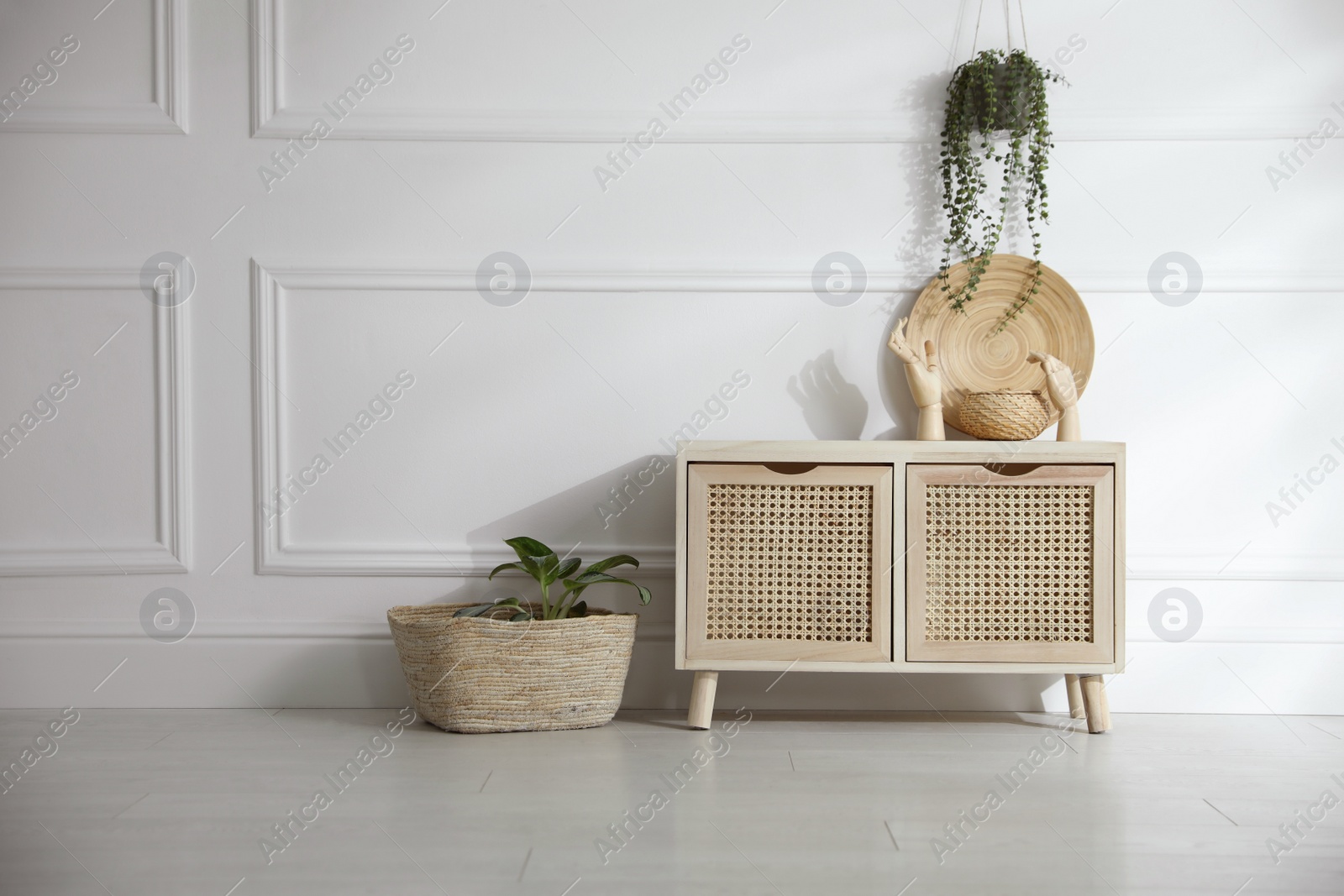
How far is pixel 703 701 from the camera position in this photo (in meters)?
2.01

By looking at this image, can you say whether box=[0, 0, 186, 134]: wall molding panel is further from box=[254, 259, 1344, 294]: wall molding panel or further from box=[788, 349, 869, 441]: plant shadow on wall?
box=[788, 349, 869, 441]: plant shadow on wall

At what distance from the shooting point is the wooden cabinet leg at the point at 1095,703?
6.54 ft

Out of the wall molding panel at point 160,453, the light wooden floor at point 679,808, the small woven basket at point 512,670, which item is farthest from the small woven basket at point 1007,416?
the wall molding panel at point 160,453

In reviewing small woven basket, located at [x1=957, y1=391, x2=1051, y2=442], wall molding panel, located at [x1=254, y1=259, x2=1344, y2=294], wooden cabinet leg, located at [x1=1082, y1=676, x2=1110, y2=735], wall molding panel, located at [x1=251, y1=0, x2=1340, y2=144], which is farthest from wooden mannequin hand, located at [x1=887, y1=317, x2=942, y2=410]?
wooden cabinet leg, located at [x1=1082, y1=676, x2=1110, y2=735]

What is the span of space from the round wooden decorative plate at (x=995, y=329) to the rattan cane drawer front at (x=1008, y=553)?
33cm

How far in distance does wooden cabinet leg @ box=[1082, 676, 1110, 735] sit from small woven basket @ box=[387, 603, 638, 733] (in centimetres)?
100

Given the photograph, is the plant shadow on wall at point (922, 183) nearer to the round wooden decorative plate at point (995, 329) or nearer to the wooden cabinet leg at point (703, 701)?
the round wooden decorative plate at point (995, 329)

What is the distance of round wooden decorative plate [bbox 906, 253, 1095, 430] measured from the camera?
2.24m

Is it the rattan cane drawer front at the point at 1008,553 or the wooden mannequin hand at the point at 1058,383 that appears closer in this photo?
the rattan cane drawer front at the point at 1008,553

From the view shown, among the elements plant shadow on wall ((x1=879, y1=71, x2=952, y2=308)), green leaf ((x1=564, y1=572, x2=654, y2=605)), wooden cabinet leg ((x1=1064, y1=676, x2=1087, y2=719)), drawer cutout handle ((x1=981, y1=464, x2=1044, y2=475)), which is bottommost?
wooden cabinet leg ((x1=1064, y1=676, x2=1087, y2=719))

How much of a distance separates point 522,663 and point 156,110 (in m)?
1.61

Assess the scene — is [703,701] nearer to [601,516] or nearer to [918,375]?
[601,516]

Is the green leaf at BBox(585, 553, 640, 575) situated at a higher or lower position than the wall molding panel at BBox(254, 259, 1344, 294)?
lower

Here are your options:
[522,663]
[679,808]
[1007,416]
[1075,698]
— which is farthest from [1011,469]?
[522,663]
